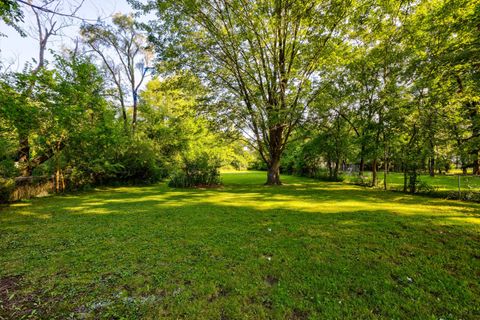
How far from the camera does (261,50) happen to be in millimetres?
10344

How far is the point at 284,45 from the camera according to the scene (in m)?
10.6

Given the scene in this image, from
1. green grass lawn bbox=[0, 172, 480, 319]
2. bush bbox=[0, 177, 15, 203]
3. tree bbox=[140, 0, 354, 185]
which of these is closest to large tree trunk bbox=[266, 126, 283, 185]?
tree bbox=[140, 0, 354, 185]

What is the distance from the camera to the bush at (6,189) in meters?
7.03

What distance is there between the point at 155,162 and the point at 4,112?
8185 mm

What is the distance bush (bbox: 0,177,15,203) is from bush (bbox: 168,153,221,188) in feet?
22.2

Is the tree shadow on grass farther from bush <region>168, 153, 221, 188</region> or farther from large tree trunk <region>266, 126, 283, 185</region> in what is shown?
large tree trunk <region>266, 126, 283, 185</region>

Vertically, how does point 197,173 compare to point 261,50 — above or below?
below

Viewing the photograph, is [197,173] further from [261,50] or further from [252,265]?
[252,265]

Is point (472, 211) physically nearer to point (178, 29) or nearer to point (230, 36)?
point (230, 36)

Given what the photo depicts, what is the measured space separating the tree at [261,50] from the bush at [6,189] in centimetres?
869

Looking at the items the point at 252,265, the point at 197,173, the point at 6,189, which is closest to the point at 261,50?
the point at 197,173

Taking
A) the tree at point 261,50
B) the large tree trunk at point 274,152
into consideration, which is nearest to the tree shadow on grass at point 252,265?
the tree at point 261,50

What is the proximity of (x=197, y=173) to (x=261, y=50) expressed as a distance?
823 centimetres

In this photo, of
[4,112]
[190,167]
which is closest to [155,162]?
[190,167]
